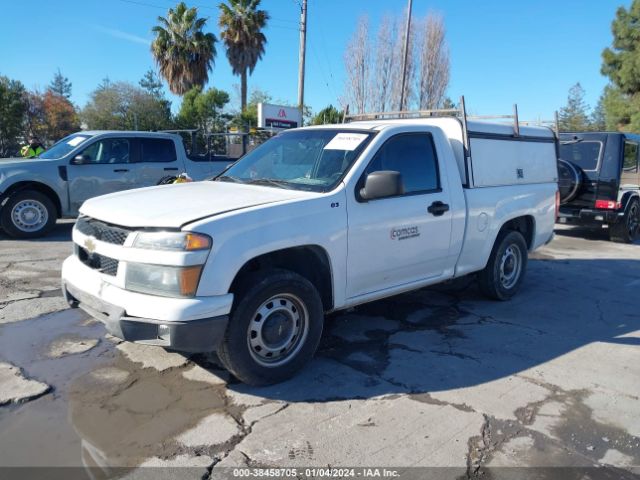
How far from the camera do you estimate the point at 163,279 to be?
3.24 meters

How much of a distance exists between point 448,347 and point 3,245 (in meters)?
7.40

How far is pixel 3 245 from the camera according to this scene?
834 centimetres

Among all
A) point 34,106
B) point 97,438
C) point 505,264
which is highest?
point 34,106

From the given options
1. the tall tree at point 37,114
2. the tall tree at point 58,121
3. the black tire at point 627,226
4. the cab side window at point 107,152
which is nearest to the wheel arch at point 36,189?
the cab side window at point 107,152

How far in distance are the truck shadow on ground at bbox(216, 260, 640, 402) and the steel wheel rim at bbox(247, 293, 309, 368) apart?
0.23 m

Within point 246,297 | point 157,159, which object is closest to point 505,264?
point 246,297

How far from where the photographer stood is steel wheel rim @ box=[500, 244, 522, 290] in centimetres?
600

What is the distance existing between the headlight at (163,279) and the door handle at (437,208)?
2.35 metres

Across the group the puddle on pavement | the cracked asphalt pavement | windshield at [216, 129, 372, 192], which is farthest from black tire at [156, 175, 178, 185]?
the puddle on pavement

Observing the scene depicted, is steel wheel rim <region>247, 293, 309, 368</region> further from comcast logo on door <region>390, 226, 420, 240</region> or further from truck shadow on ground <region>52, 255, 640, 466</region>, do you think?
comcast logo on door <region>390, 226, 420, 240</region>

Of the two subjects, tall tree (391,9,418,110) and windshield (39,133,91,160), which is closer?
windshield (39,133,91,160)

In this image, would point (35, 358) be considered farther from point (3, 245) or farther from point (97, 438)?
point (3, 245)

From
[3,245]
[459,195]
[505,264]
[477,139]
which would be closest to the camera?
[459,195]

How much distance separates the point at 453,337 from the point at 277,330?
1927mm
